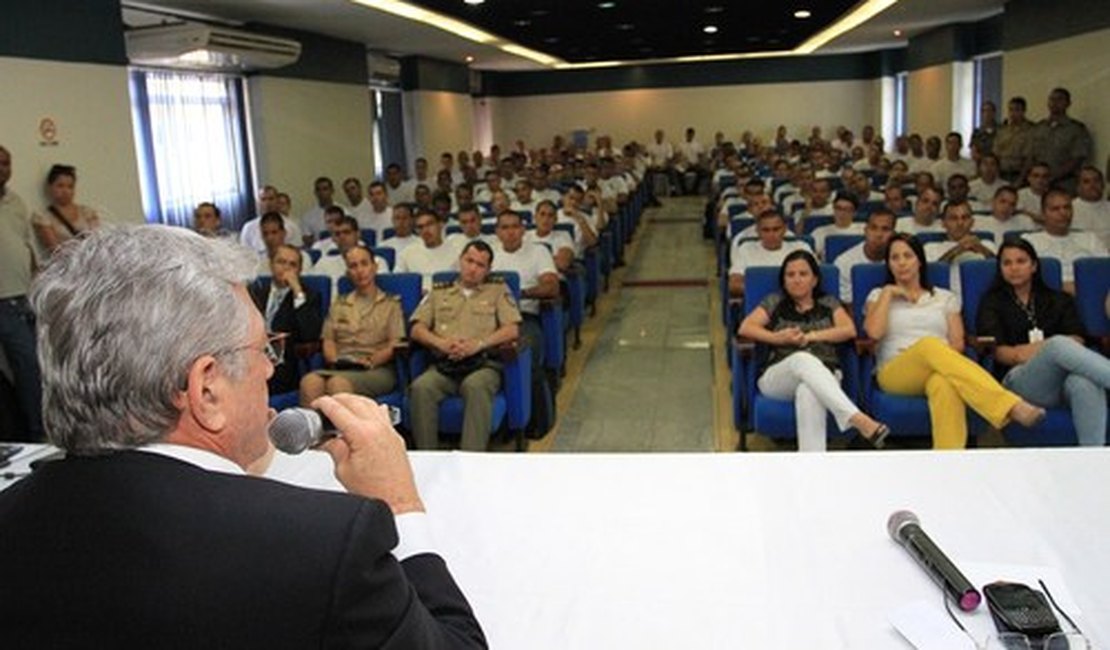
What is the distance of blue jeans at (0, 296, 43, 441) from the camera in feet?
16.9

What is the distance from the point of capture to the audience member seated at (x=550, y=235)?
267 inches

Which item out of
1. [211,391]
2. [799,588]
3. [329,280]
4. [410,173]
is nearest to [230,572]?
[211,391]

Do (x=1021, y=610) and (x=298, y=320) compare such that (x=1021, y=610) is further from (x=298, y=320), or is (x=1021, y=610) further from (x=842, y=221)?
(x=842, y=221)

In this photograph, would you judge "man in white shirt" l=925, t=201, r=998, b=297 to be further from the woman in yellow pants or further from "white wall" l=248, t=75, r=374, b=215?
"white wall" l=248, t=75, r=374, b=215

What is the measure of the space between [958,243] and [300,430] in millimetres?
5021

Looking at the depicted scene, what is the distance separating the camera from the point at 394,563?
38.0 inches

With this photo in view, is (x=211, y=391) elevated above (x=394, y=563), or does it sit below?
above

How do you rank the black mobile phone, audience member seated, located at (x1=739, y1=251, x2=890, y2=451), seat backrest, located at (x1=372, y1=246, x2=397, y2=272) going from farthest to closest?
seat backrest, located at (x1=372, y1=246, x2=397, y2=272) → audience member seated, located at (x1=739, y1=251, x2=890, y2=451) → the black mobile phone

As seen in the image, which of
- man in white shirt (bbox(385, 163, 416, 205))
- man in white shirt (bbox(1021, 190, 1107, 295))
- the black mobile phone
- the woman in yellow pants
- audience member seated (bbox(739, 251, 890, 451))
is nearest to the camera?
the black mobile phone

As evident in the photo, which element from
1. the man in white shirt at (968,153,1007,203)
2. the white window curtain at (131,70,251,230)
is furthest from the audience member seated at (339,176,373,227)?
the man in white shirt at (968,153,1007,203)

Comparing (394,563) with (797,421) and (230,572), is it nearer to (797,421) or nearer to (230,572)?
(230,572)

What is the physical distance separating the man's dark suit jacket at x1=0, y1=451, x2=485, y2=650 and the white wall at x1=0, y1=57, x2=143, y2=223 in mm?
5577

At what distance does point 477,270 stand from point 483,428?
0.79m

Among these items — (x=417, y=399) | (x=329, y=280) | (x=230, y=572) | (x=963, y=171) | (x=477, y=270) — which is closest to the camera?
(x=230, y=572)
